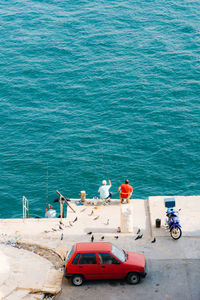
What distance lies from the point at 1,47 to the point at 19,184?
22291mm

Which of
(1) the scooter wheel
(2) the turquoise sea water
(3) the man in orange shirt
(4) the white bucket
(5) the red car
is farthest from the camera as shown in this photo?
(2) the turquoise sea water

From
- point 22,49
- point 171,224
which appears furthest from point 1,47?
point 171,224

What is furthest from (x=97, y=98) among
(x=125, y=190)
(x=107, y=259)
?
(x=107, y=259)

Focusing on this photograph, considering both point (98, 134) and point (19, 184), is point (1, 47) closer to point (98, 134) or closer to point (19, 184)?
point (98, 134)

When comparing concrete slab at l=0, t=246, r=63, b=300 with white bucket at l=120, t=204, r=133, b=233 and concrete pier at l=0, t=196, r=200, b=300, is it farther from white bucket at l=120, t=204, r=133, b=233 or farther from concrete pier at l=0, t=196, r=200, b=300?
white bucket at l=120, t=204, r=133, b=233

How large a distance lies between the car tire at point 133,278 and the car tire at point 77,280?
6.31ft

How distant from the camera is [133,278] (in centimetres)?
1941

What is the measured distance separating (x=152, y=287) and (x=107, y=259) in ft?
7.22

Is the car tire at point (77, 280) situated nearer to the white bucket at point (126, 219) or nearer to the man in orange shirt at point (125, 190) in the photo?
the white bucket at point (126, 219)

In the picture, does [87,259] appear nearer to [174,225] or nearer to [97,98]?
[174,225]

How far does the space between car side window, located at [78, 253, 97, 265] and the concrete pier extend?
1.06 metres

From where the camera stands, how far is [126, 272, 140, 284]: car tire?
1931cm

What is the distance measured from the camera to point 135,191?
32.5 m

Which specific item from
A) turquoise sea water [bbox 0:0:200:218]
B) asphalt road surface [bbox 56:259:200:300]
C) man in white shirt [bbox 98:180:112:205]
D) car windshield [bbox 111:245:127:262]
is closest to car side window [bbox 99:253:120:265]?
car windshield [bbox 111:245:127:262]
